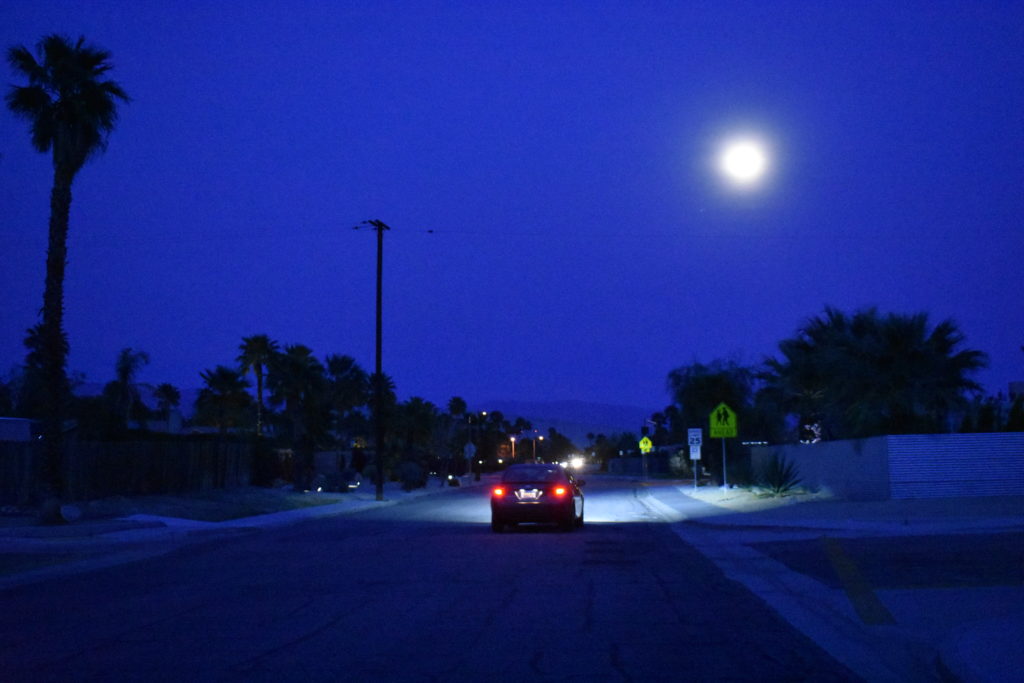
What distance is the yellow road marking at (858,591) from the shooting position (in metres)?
11.3

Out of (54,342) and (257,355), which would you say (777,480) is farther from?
(257,355)

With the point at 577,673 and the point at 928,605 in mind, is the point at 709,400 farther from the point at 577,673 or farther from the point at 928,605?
the point at 577,673

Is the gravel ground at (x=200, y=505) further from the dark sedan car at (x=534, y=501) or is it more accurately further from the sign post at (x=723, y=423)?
the sign post at (x=723, y=423)

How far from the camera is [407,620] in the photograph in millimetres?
11352

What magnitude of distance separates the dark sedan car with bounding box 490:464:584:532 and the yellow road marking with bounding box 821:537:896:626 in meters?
6.81

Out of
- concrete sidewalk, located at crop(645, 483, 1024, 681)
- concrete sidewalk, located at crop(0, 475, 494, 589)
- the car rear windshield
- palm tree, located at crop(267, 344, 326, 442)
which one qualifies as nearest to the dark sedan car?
the car rear windshield

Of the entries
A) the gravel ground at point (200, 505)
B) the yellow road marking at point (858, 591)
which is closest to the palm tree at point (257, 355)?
the gravel ground at point (200, 505)

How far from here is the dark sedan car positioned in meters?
24.1

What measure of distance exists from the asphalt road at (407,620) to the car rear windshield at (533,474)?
462 cm

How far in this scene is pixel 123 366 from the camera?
76.4 meters

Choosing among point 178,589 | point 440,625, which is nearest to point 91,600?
point 178,589

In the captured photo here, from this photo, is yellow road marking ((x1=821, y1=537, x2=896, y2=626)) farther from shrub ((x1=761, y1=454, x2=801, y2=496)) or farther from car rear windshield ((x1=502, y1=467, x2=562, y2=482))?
shrub ((x1=761, y1=454, x2=801, y2=496))

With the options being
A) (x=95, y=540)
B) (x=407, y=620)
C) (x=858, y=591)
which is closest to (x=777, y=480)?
(x=95, y=540)

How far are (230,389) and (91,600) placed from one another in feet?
229
